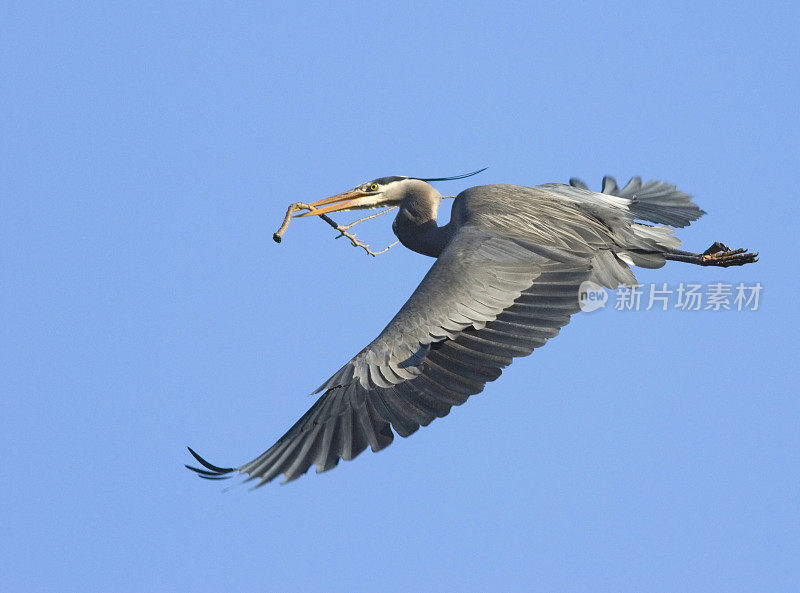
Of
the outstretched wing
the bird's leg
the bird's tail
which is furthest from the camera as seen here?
the bird's tail

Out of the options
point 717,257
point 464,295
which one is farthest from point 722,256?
point 464,295

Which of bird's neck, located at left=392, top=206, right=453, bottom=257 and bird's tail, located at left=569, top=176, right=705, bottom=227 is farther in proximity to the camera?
bird's tail, located at left=569, top=176, right=705, bottom=227

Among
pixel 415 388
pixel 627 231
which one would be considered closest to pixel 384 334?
pixel 415 388

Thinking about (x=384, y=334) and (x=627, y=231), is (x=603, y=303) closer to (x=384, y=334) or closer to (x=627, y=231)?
(x=627, y=231)

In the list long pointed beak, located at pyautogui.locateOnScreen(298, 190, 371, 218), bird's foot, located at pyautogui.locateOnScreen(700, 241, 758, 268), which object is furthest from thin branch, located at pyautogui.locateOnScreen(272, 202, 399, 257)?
bird's foot, located at pyautogui.locateOnScreen(700, 241, 758, 268)

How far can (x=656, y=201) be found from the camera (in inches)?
477

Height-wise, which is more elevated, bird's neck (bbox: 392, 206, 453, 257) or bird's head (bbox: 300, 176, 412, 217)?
bird's head (bbox: 300, 176, 412, 217)

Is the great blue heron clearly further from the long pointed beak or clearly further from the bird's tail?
the bird's tail

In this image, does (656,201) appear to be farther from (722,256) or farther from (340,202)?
(340,202)

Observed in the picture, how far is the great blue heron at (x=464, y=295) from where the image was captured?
307 inches

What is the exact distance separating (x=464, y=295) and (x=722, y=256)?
126 inches

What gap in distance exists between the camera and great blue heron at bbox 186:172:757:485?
307 inches

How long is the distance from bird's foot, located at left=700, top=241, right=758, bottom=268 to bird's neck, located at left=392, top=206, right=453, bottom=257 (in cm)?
255
